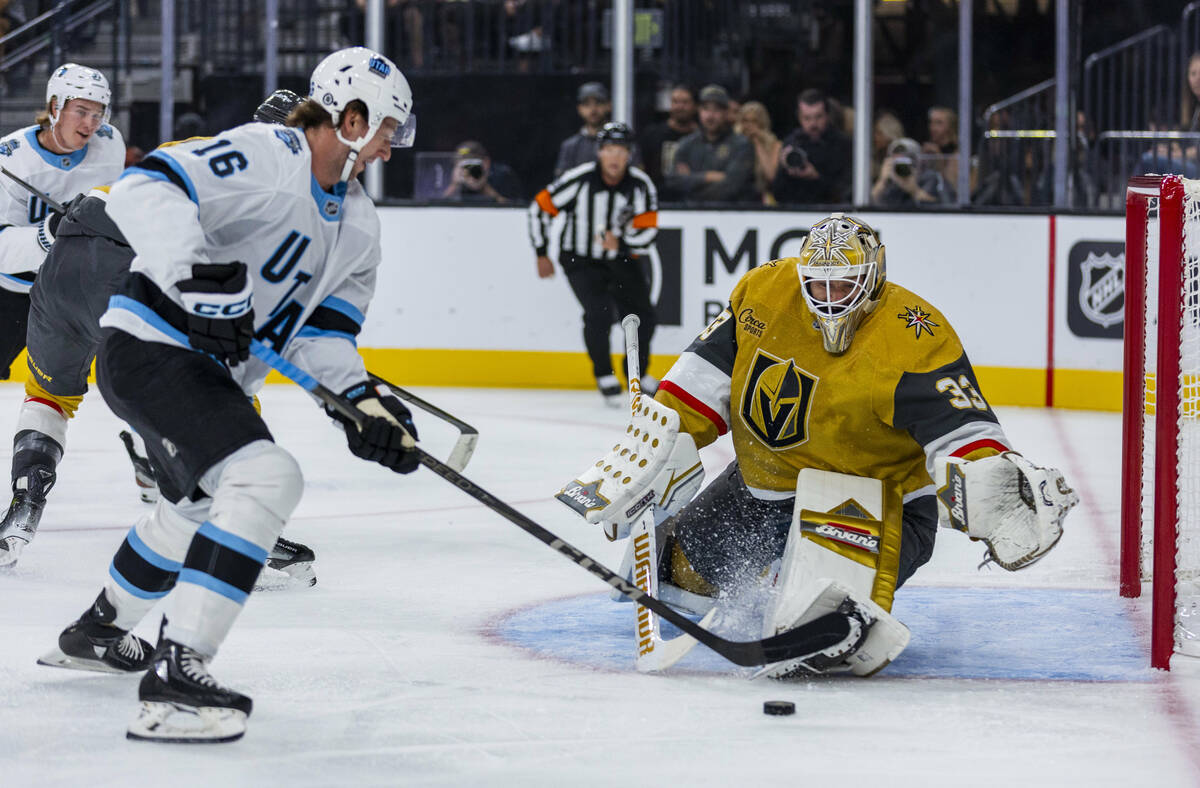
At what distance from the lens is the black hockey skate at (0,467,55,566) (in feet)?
12.7

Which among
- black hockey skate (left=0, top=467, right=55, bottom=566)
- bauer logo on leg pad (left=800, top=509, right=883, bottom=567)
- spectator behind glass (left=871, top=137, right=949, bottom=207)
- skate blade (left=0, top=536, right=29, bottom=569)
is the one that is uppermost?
spectator behind glass (left=871, top=137, right=949, bottom=207)

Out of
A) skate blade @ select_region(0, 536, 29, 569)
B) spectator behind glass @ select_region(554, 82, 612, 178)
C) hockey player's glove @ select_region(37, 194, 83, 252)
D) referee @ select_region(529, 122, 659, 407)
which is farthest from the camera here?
spectator behind glass @ select_region(554, 82, 612, 178)

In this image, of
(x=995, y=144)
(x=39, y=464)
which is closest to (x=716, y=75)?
(x=995, y=144)

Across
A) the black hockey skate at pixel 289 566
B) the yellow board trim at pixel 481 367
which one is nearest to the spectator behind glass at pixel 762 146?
the yellow board trim at pixel 481 367

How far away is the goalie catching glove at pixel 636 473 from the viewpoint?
3090 millimetres

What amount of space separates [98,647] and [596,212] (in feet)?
14.9

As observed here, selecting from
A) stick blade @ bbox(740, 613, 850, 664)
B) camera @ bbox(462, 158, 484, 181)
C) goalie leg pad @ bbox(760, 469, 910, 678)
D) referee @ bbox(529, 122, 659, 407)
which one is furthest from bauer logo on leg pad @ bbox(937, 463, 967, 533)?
camera @ bbox(462, 158, 484, 181)

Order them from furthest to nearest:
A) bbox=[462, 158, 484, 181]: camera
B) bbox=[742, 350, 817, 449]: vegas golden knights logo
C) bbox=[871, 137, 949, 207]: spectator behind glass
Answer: bbox=[462, 158, 484, 181]: camera, bbox=[871, 137, 949, 207]: spectator behind glass, bbox=[742, 350, 817, 449]: vegas golden knights logo

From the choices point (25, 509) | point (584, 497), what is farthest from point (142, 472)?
point (584, 497)

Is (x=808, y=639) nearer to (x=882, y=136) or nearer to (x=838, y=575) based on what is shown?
(x=838, y=575)

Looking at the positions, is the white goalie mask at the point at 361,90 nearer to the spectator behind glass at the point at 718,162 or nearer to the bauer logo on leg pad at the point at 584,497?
the bauer logo on leg pad at the point at 584,497

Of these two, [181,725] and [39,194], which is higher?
[39,194]

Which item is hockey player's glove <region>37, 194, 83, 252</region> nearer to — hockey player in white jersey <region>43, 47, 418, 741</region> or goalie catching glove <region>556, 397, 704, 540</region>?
hockey player in white jersey <region>43, 47, 418, 741</region>

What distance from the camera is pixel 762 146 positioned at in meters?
7.78
